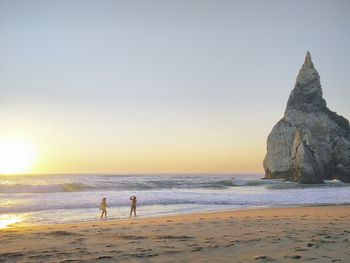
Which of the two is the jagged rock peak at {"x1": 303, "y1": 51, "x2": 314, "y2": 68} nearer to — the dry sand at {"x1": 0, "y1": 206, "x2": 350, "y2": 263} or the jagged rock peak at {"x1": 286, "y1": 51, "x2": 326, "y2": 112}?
the jagged rock peak at {"x1": 286, "y1": 51, "x2": 326, "y2": 112}

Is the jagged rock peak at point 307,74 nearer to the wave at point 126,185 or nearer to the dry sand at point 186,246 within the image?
the wave at point 126,185

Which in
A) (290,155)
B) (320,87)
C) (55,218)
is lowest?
(55,218)

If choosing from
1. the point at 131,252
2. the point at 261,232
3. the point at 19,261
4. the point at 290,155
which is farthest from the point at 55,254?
the point at 290,155

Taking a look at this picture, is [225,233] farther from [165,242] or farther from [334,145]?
[334,145]

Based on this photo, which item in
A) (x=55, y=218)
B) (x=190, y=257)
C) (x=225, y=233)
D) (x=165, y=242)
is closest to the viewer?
(x=190, y=257)

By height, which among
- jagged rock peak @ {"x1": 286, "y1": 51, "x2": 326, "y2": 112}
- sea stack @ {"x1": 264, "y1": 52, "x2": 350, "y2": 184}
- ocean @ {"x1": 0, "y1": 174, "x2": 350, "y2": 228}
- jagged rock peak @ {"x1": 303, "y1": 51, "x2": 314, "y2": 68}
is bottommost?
ocean @ {"x1": 0, "y1": 174, "x2": 350, "y2": 228}

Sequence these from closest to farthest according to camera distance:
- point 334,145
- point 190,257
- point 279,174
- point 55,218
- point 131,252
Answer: point 190,257, point 131,252, point 55,218, point 334,145, point 279,174

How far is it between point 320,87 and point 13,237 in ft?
244

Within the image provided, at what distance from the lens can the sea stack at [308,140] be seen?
6462cm

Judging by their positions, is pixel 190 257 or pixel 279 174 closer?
pixel 190 257

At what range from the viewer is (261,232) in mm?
10945

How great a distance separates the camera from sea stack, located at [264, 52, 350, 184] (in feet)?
212

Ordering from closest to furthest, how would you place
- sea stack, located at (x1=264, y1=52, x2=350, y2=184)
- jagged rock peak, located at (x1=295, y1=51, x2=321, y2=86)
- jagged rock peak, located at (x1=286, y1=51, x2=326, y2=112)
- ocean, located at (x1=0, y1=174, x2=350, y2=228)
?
ocean, located at (x1=0, y1=174, x2=350, y2=228) → sea stack, located at (x1=264, y1=52, x2=350, y2=184) → jagged rock peak, located at (x1=286, y1=51, x2=326, y2=112) → jagged rock peak, located at (x1=295, y1=51, x2=321, y2=86)

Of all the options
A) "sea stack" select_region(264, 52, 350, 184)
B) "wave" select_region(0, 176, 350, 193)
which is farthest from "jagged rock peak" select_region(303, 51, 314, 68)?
"wave" select_region(0, 176, 350, 193)
